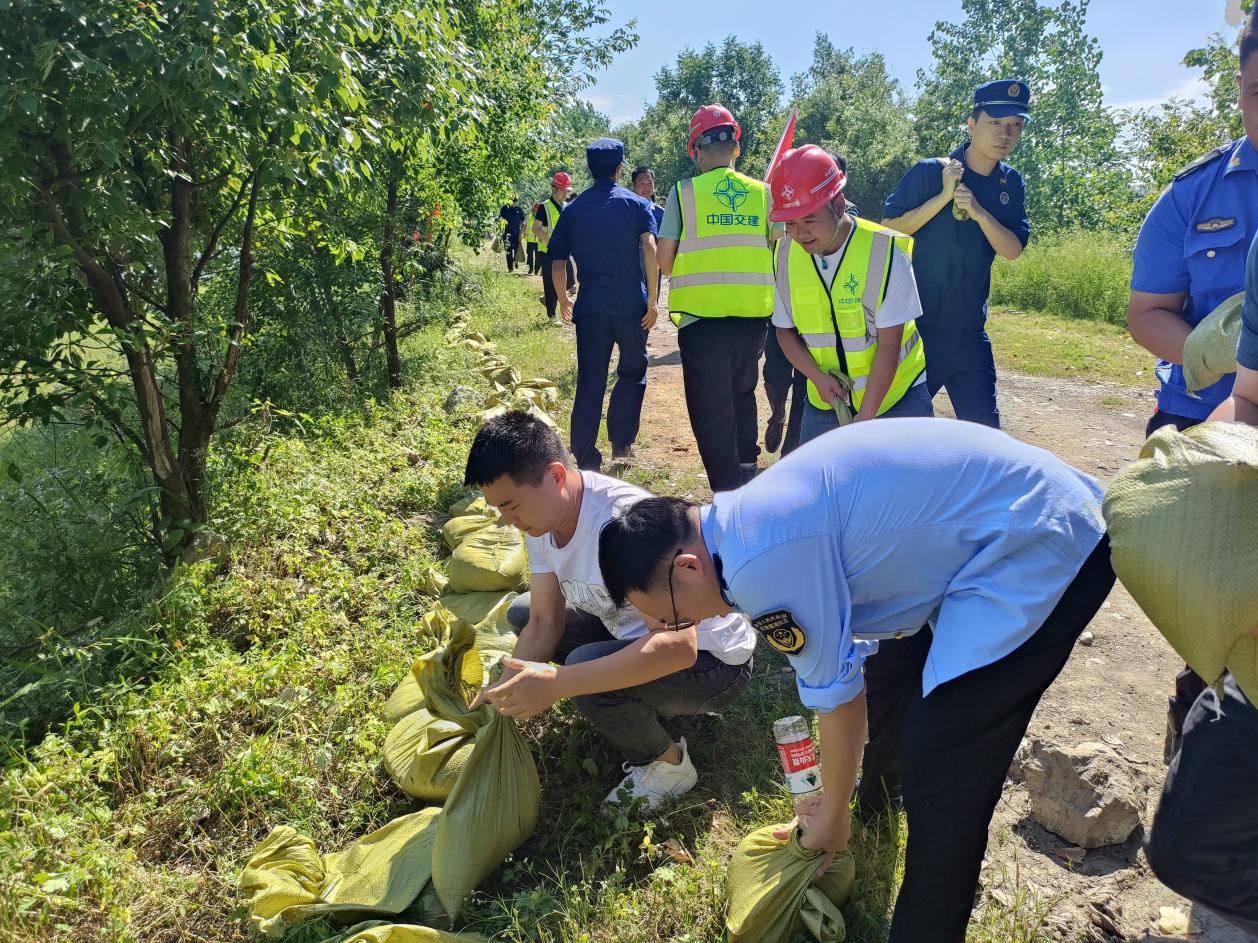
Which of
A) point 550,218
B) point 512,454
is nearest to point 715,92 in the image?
point 550,218

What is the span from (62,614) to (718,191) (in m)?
3.41

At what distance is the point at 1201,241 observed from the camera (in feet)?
6.45

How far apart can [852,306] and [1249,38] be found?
132 cm

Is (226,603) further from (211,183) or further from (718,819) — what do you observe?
(718,819)

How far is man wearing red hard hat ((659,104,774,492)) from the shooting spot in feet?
12.4

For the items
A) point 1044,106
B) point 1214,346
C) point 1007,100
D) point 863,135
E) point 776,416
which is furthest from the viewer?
point 863,135

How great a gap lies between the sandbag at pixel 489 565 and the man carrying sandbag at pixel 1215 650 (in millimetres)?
2291

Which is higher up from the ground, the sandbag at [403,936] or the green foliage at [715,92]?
the green foliage at [715,92]

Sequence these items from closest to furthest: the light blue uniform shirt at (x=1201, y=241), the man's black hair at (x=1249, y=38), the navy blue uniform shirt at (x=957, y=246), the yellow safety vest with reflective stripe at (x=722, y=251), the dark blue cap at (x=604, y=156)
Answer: the man's black hair at (x=1249, y=38) < the light blue uniform shirt at (x=1201, y=241) < the navy blue uniform shirt at (x=957, y=246) < the yellow safety vest with reflective stripe at (x=722, y=251) < the dark blue cap at (x=604, y=156)

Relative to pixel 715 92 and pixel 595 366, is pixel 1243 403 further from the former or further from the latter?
pixel 715 92

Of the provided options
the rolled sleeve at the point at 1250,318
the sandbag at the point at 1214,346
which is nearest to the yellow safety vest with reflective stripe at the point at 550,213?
the sandbag at the point at 1214,346

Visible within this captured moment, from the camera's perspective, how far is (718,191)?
3822mm

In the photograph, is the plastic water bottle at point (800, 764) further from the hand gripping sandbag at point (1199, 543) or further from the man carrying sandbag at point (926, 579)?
the hand gripping sandbag at point (1199, 543)

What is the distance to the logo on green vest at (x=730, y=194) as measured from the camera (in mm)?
3824
